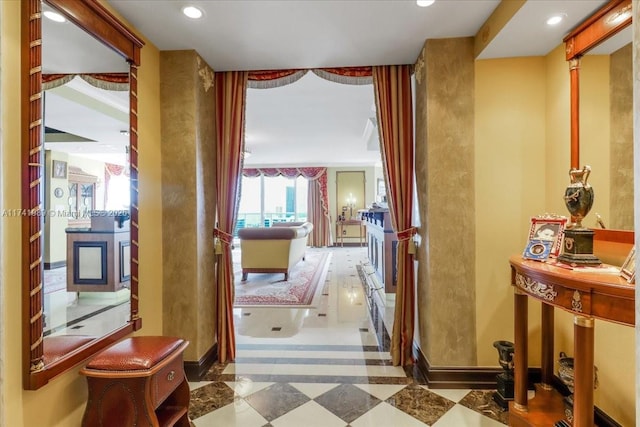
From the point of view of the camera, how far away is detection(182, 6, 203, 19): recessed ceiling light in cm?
194

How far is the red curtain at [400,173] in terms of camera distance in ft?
8.70

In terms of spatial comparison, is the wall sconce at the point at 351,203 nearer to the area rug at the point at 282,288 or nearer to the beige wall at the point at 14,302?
the area rug at the point at 282,288

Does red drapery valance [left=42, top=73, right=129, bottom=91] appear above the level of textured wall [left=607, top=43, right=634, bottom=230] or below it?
above

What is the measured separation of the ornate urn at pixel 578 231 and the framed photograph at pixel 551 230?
6cm

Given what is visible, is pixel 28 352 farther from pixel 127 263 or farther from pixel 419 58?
pixel 419 58

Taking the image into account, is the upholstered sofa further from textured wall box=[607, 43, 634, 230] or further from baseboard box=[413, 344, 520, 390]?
textured wall box=[607, 43, 634, 230]

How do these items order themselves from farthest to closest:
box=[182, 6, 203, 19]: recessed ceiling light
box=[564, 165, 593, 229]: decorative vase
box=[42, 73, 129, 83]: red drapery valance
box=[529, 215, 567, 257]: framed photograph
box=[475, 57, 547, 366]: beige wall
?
box=[475, 57, 547, 366]: beige wall → box=[182, 6, 203, 19]: recessed ceiling light → box=[42, 73, 129, 83]: red drapery valance → box=[529, 215, 567, 257]: framed photograph → box=[564, 165, 593, 229]: decorative vase

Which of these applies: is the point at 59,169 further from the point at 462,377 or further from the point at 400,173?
the point at 462,377

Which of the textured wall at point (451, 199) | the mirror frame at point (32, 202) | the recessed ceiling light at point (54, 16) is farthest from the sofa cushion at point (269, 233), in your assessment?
the recessed ceiling light at point (54, 16)

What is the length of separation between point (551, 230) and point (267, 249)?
4437 millimetres

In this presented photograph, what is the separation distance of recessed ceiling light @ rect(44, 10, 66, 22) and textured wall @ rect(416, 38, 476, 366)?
7.28 feet

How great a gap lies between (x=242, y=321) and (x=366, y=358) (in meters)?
1.62

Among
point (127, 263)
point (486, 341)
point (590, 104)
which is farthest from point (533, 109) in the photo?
point (127, 263)

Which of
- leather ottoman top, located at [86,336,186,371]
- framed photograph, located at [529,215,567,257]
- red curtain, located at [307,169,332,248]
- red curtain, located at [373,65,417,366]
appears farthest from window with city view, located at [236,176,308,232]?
framed photograph, located at [529,215,567,257]
